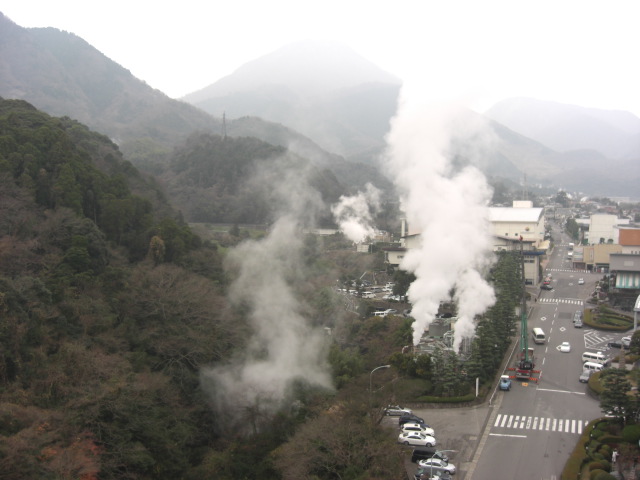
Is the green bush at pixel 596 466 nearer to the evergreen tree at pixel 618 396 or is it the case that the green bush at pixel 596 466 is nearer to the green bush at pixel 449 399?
the evergreen tree at pixel 618 396

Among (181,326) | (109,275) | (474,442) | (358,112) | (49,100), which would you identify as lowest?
(474,442)

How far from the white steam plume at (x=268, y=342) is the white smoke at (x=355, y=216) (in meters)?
9.53

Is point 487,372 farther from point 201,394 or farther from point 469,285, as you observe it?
point 201,394

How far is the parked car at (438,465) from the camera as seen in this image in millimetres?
12562

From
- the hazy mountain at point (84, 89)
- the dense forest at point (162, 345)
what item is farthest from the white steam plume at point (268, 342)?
the hazy mountain at point (84, 89)

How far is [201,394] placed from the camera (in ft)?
52.4

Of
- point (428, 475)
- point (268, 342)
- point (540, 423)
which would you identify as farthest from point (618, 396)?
point (268, 342)

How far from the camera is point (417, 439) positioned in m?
14.0

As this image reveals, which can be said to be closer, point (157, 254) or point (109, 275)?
point (109, 275)

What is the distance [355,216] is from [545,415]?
27593 millimetres

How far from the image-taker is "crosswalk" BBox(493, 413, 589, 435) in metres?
14.7

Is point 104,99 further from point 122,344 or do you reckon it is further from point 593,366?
point 593,366

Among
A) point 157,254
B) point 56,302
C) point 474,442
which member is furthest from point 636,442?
point 157,254

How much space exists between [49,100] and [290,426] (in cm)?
6712
